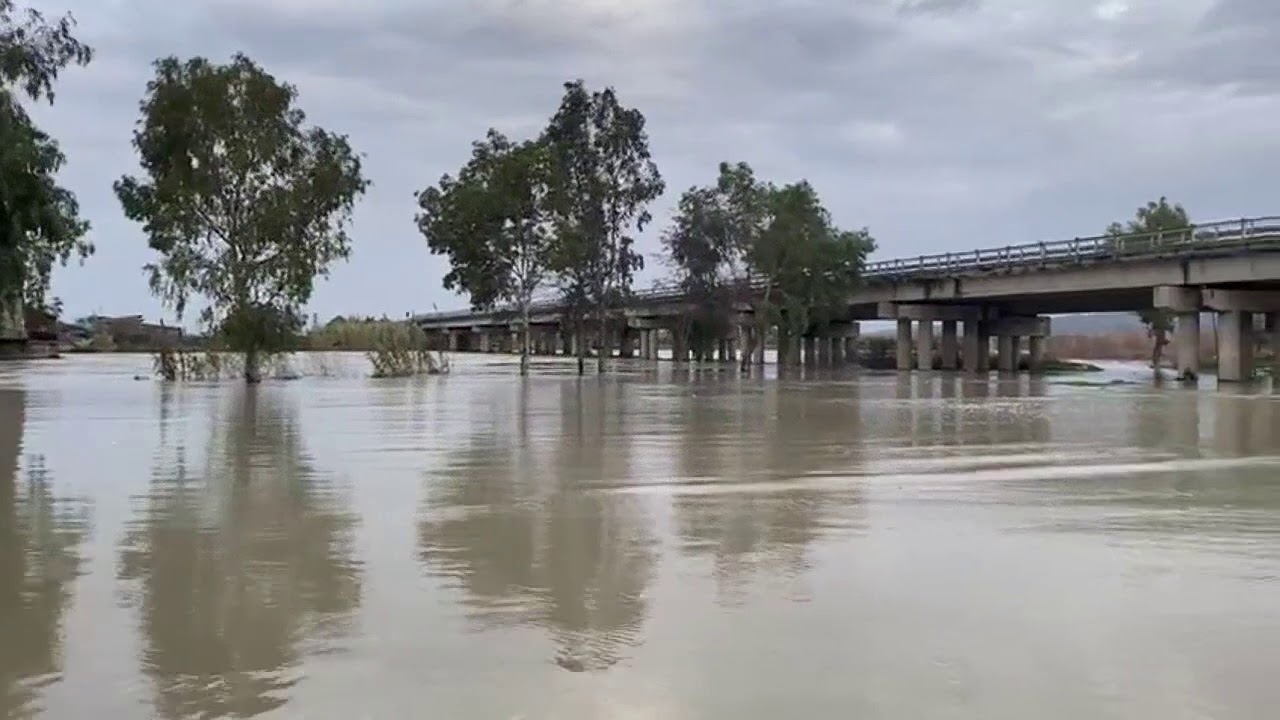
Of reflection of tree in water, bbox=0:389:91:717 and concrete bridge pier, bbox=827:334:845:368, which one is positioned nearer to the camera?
reflection of tree in water, bbox=0:389:91:717

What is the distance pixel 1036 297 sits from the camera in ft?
233

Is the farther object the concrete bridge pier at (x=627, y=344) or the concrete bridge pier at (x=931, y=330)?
the concrete bridge pier at (x=627, y=344)

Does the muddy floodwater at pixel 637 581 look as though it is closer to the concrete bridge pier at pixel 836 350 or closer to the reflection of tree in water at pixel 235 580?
the reflection of tree in water at pixel 235 580

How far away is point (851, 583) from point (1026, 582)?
119 centimetres

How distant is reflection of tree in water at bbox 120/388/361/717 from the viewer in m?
6.16

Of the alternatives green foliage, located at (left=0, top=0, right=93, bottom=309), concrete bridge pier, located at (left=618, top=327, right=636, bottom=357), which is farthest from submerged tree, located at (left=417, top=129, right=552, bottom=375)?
concrete bridge pier, located at (left=618, top=327, right=636, bottom=357)

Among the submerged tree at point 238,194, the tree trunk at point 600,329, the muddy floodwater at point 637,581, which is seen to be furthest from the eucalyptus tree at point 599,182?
the muddy floodwater at point 637,581

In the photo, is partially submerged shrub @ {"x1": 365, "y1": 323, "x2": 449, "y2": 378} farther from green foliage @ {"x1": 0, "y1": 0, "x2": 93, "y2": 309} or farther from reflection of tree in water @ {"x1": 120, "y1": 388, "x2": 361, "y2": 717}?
reflection of tree in water @ {"x1": 120, "y1": 388, "x2": 361, "y2": 717}

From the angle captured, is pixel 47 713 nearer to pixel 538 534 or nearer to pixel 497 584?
pixel 497 584

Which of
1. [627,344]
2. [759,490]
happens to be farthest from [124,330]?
[759,490]

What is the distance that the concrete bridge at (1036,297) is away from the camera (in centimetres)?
5588

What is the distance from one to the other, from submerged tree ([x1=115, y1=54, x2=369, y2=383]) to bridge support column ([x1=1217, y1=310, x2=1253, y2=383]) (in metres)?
38.7

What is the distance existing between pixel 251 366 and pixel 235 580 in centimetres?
4057

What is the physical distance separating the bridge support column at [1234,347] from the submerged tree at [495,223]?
30827mm
